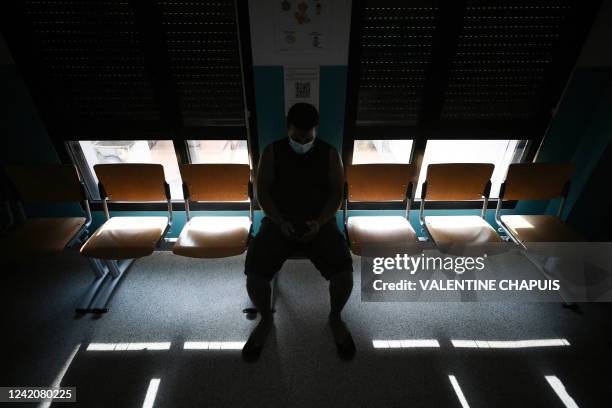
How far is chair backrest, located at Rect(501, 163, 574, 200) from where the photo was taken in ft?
8.07

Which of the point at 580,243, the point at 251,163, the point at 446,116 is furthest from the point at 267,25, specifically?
the point at 580,243

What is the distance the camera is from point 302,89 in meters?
2.32

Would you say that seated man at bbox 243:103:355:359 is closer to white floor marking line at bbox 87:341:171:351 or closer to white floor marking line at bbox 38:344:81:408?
white floor marking line at bbox 87:341:171:351

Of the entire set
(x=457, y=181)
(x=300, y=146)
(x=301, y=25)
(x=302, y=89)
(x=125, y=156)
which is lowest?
(x=125, y=156)

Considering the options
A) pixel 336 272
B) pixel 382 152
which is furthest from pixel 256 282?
pixel 382 152

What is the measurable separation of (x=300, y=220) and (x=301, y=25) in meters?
1.39

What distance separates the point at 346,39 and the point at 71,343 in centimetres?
287

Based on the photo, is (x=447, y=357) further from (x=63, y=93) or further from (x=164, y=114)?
(x=63, y=93)

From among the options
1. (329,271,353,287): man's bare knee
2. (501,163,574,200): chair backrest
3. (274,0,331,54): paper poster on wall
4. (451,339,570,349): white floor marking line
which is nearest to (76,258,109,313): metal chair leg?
(329,271,353,287): man's bare knee

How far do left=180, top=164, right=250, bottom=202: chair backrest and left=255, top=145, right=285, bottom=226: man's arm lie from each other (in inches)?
15.5

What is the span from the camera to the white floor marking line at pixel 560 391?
169cm

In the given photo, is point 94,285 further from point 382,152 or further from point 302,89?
point 382,152

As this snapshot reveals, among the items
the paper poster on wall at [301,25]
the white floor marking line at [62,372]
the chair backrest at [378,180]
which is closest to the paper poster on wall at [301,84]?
the paper poster on wall at [301,25]

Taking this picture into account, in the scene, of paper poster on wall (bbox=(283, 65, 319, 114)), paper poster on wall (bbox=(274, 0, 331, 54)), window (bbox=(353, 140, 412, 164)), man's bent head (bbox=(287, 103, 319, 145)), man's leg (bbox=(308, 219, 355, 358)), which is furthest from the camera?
window (bbox=(353, 140, 412, 164))
